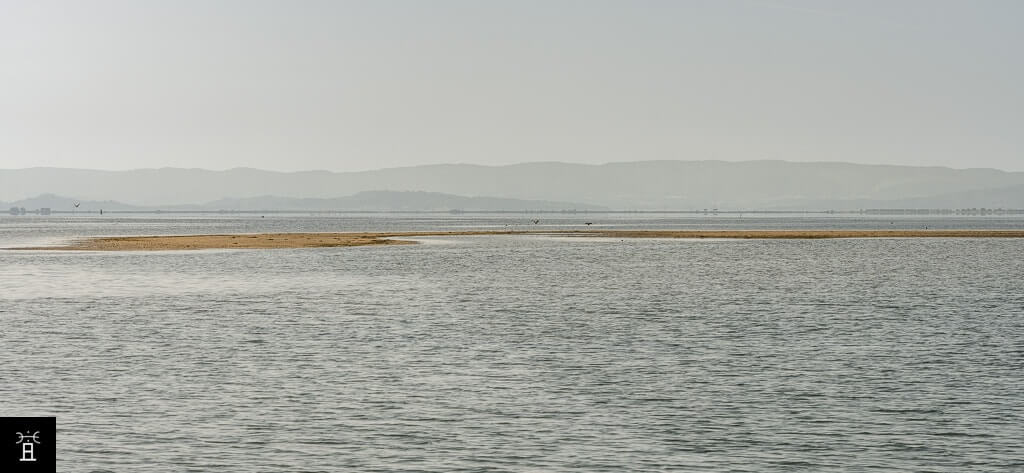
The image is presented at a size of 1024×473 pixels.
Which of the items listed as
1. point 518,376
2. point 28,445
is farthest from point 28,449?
point 518,376

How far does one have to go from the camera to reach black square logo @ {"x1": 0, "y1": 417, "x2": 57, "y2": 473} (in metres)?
20.1

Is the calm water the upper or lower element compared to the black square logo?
lower

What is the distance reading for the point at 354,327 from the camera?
44594 millimetres

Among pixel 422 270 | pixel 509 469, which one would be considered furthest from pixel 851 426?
pixel 422 270

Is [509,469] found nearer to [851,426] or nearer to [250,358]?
[851,426]

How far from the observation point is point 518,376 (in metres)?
32.3

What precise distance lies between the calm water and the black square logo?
3.15ft

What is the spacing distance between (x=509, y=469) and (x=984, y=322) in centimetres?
3067

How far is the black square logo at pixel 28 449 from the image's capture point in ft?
65.9

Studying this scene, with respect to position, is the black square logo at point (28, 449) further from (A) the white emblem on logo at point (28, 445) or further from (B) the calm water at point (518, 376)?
(B) the calm water at point (518, 376)

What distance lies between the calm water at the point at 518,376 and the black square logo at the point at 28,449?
96 cm

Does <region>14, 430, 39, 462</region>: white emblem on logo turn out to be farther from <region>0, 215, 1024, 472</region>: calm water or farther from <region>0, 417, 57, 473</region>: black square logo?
<region>0, 215, 1024, 472</region>: calm water

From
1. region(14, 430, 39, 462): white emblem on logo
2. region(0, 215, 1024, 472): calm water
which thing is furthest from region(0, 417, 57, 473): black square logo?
region(0, 215, 1024, 472): calm water

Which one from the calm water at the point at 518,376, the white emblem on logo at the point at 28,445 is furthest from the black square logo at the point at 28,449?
the calm water at the point at 518,376
